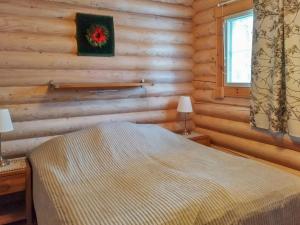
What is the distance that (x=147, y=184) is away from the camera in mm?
1956

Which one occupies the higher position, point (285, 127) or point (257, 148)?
point (285, 127)

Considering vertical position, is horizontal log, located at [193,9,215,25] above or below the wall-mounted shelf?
above

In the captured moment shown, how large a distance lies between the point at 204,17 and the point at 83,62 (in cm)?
162

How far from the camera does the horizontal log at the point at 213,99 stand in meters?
3.03

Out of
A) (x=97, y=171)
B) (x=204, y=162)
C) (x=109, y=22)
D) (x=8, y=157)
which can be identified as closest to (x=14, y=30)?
(x=109, y=22)

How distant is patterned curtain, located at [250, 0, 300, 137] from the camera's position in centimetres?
230

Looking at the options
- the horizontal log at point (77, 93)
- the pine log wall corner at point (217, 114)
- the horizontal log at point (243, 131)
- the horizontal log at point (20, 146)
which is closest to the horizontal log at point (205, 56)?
the pine log wall corner at point (217, 114)

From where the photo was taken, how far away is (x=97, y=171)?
2264 millimetres

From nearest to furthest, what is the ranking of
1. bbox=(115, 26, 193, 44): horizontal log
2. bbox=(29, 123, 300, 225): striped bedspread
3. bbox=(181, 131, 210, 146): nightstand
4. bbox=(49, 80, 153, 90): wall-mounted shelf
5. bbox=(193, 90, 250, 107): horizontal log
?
bbox=(29, 123, 300, 225): striped bedspread
bbox=(49, 80, 153, 90): wall-mounted shelf
bbox=(193, 90, 250, 107): horizontal log
bbox=(115, 26, 193, 44): horizontal log
bbox=(181, 131, 210, 146): nightstand

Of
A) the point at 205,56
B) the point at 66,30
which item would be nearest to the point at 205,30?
the point at 205,56

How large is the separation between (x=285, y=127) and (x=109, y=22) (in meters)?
2.08

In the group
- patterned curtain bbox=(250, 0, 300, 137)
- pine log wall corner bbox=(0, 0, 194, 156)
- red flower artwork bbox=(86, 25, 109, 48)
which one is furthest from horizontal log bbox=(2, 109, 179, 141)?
patterned curtain bbox=(250, 0, 300, 137)

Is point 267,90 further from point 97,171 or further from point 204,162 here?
point 97,171

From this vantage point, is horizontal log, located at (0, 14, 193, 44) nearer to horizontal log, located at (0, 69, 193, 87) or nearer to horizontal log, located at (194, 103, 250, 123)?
horizontal log, located at (0, 69, 193, 87)
